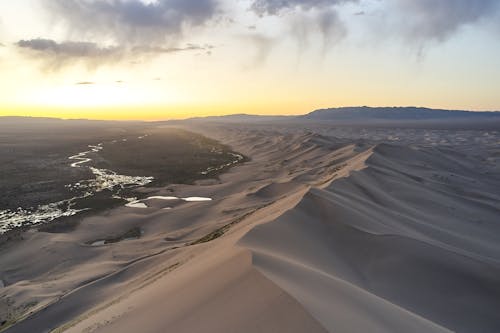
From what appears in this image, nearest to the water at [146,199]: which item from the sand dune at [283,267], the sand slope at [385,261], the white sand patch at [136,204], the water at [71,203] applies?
the white sand patch at [136,204]

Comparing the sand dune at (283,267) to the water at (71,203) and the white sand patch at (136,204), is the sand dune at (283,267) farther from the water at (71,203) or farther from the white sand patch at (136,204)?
the water at (71,203)

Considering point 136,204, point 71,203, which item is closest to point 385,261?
point 136,204

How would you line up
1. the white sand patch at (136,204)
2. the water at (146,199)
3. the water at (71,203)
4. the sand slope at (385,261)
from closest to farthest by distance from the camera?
the sand slope at (385,261) → the water at (71,203) → the white sand patch at (136,204) → the water at (146,199)

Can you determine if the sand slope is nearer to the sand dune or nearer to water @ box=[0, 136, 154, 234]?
the sand dune

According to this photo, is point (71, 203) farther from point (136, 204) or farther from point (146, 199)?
point (146, 199)

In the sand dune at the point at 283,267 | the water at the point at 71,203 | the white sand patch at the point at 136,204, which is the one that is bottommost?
the water at the point at 71,203

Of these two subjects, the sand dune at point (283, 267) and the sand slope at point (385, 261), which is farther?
the sand slope at point (385, 261)

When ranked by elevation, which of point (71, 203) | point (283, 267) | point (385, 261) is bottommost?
point (71, 203)

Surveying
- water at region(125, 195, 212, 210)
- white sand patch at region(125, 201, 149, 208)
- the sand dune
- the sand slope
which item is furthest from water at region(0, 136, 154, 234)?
the sand slope

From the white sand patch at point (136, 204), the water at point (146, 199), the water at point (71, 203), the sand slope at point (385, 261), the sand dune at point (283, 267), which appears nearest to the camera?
the sand dune at point (283, 267)

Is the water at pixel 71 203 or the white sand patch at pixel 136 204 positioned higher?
the white sand patch at pixel 136 204

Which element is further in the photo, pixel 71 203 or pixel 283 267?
pixel 71 203

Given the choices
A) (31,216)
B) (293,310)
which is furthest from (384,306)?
(31,216)
